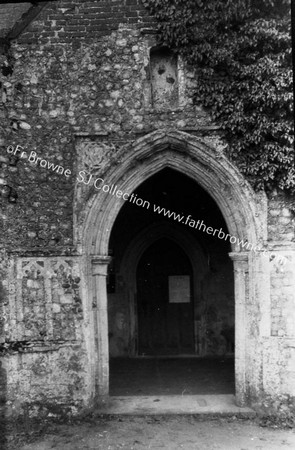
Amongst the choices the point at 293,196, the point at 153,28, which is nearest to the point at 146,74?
the point at 153,28

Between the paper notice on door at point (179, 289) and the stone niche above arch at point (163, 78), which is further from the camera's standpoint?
the paper notice on door at point (179, 289)

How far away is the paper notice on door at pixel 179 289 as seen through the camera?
9352 mm

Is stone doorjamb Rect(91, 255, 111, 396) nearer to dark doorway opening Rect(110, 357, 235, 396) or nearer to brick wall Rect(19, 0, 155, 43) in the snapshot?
dark doorway opening Rect(110, 357, 235, 396)

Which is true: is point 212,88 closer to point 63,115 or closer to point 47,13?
point 63,115

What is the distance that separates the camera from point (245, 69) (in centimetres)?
564

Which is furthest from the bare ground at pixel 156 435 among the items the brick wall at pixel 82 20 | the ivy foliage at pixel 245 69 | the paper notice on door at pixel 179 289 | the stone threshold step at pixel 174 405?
the brick wall at pixel 82 20

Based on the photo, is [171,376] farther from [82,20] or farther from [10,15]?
[10,15]

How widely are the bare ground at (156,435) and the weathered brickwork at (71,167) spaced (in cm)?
45

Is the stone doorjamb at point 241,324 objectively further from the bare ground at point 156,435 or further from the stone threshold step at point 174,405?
the bare ground at point 156,435

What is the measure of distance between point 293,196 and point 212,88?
5.76 feet

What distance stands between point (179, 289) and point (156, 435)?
426 centimetres

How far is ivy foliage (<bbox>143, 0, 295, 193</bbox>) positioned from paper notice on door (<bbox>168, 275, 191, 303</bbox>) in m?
3.99

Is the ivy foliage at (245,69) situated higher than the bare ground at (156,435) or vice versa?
the ivy foliage at (245,69)

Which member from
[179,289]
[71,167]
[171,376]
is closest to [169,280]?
[179,289]
